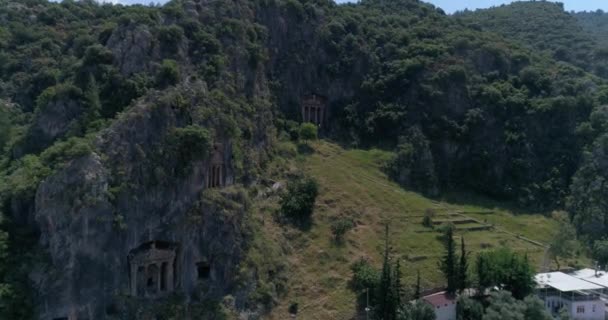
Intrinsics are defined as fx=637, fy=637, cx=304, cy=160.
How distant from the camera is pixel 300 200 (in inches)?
2552

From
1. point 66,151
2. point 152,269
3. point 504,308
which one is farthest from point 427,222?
point 66,151

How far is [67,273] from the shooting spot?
49.0 meters

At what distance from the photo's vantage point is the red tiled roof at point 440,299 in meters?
54.6

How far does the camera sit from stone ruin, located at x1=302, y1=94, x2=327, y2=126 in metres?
86.6

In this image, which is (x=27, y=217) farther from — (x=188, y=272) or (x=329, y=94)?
(x=329, y=94)

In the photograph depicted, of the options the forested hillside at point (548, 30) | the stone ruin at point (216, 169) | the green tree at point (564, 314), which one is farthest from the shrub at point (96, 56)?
the forested hillside at point (548, 30)

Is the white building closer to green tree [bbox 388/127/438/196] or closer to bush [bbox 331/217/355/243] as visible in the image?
bush [bbox 331/217/355/243]

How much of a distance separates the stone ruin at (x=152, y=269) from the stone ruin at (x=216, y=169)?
775cm

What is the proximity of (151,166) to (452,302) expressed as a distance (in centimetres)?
2836

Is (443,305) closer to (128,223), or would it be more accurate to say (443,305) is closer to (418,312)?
(418,312)

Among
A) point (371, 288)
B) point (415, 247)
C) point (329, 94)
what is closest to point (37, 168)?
point (371, 288)

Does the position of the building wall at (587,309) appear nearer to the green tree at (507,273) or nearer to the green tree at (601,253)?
the green tree at (507,273)

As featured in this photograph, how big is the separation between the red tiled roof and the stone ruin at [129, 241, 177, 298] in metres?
22.0

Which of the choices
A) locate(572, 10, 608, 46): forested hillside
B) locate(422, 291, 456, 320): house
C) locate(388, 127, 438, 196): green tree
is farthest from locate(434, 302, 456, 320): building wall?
locate(572, 10, 608, 46): forested hillside
